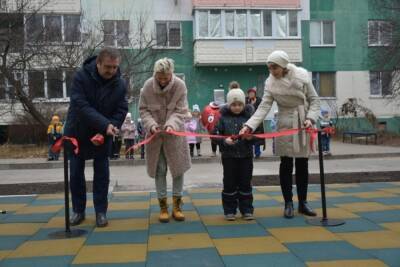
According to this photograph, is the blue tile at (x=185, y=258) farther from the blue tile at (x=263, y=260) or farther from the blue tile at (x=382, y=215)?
the blue tile at (x=382, y=215)

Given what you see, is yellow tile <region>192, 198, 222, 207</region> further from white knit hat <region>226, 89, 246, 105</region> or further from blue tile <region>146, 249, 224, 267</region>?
blue tile <region>146, 249, 224, 267</region>

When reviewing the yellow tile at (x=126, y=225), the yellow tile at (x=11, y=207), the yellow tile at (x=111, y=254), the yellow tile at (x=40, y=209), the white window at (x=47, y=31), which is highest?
the white window at (x=47, y=31)

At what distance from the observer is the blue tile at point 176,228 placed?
18.2 ft

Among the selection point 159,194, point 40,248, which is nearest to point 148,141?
point 159,194

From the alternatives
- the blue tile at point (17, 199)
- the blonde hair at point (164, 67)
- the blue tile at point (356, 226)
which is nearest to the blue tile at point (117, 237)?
the blonde hair at point (164, 67)

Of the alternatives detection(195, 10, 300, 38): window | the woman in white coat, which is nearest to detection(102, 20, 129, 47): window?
detection(195, 10, 300, 38): window

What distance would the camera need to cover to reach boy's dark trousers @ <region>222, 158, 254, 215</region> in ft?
20.1

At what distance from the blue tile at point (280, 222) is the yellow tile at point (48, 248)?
6.53 ft

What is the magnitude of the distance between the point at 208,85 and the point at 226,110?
Answer: 23.2 metres

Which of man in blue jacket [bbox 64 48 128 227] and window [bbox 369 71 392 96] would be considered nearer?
man in blue jacket [bbox 64 48 128 227]

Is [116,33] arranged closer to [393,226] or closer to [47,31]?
[47,31]

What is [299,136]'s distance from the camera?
6164 millimetres

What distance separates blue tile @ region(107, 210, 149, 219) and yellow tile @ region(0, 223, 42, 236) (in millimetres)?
908

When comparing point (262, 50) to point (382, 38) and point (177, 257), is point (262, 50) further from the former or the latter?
point (177, 257)
